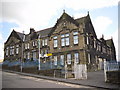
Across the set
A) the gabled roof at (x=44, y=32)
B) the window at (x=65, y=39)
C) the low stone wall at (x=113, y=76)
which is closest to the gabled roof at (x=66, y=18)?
the window at (x=65, y=39)

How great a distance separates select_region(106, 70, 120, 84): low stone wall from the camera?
53.9ft

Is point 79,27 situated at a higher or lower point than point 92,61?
higher

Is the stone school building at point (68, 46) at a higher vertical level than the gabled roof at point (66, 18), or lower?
lower

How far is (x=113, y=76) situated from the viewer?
16.9 m

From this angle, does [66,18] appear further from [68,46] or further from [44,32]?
[44,32]

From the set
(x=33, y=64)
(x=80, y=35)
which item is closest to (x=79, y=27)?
(x=80, y=35)

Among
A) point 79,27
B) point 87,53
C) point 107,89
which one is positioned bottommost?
point 107,89

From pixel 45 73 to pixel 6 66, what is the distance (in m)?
14.6

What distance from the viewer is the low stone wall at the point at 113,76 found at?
16.4m

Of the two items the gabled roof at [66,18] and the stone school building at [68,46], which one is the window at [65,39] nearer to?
the stone school building at [68,46]

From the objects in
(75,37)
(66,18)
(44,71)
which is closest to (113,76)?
(44,71)

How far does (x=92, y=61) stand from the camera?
33812 millimetres

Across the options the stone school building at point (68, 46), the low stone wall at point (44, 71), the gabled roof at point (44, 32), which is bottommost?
the low stone wall at point (44, 71)

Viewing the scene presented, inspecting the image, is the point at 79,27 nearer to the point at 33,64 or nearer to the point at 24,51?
the point at 33,64
